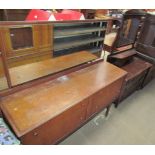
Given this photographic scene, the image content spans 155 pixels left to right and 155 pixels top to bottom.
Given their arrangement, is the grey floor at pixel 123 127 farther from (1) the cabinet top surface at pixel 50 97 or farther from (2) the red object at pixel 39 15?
(2) the red object at pixel 39 15

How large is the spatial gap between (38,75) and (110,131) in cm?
128

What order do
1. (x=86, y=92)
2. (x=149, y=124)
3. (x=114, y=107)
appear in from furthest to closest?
(x=114, y=107), (x=149, y=124), (x=86, y=92)

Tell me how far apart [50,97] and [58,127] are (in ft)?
0.92

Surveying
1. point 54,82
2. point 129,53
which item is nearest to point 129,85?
point 129,53

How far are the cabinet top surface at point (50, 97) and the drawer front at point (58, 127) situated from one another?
0.19 feet

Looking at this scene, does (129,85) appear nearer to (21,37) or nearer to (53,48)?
(53,48)

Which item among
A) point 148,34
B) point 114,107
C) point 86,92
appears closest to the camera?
point 86,92

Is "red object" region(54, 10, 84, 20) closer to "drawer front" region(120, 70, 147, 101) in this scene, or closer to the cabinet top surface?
the cabinet top surface

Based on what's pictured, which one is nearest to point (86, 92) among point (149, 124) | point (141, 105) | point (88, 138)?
point (88, 138)

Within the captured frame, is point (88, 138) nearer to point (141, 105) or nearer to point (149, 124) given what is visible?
point (149, 124)

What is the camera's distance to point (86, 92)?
1.40m

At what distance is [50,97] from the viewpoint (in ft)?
4.18
